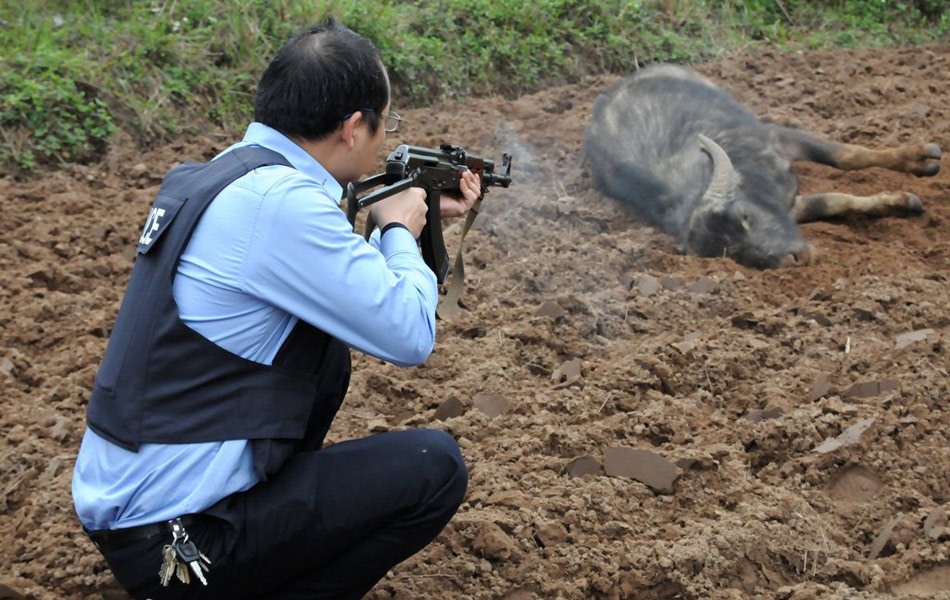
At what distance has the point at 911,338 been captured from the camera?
4562 mm

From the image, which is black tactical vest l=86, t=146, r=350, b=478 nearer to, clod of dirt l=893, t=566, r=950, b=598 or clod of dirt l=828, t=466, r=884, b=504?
clod of dirt l=893, t=566, r=950, b=598

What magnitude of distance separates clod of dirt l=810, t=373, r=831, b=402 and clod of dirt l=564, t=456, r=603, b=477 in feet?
3.47

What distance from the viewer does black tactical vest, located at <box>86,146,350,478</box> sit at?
2.44 m

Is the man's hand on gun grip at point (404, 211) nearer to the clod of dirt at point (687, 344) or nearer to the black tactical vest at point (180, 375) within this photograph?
the black tactical vest at point (180, 375)

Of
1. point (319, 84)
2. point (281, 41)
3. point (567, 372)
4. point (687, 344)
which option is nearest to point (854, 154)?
point (687, 344)

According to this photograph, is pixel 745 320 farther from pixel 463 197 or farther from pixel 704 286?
pixel 463 197

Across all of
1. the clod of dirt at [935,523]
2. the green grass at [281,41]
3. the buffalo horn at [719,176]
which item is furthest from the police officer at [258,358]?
the green grass at [281,41]

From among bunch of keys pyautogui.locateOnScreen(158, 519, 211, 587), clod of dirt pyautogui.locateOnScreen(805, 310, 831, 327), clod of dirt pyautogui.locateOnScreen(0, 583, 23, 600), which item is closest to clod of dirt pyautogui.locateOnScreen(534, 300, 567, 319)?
clod of dirt pyautogui.locateOnScreen(805, 310, 831, 327)

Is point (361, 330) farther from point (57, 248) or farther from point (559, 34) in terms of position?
point (559, 34)

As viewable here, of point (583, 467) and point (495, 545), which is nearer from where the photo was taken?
point (495, 545)

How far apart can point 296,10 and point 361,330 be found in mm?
5952

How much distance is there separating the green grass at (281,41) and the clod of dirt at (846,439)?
478 cm

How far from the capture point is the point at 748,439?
12.8ft

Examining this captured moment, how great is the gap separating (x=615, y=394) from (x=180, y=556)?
2.19 meters
